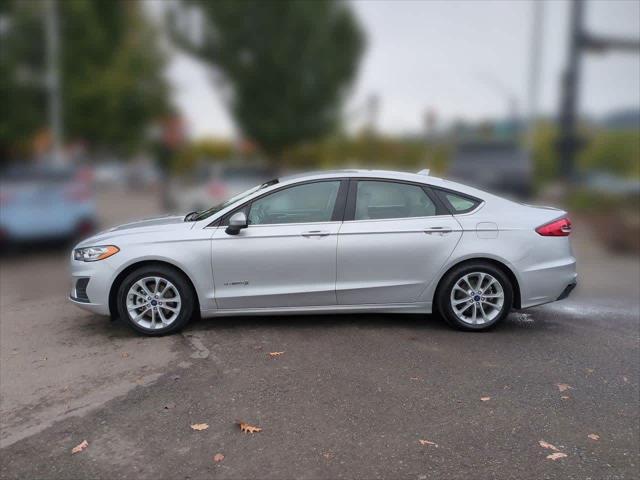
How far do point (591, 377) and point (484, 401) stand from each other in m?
1.05

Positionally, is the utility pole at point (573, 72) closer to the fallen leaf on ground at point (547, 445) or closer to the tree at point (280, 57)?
the tree at point (280, 57)

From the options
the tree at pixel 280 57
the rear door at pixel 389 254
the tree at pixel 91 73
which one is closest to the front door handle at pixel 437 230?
the rear door at pixel 389 254

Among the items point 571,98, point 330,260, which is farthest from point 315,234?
point 571,98

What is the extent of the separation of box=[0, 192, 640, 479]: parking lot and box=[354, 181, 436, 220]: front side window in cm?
106

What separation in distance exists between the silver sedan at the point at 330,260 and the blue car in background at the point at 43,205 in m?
5.20

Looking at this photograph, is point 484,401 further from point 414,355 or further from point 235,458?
point 235,458

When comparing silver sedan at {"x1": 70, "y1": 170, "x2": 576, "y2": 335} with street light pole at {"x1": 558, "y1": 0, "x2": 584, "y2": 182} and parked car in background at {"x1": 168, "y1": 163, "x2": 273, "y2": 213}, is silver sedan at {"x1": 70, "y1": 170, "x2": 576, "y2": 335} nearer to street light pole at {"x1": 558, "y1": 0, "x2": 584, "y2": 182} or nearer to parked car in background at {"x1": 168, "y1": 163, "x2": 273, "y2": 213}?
parked car in background at {"x1": 168, "y1": 163, "x2": 273, "y2": 213}

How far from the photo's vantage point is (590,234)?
1387 centimetres

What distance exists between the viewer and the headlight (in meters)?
5.76

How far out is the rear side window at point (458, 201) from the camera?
6.04 metres

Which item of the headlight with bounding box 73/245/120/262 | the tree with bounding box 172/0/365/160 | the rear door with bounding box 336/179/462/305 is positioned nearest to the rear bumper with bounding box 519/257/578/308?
the rear door with bounding box 336/179/462/305

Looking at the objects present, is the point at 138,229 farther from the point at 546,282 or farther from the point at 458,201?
the point at 546,282

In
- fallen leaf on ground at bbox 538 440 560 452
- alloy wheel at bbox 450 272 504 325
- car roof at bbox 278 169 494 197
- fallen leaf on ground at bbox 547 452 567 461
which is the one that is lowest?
fallen leaf on ground at bbox 547 452 567 461

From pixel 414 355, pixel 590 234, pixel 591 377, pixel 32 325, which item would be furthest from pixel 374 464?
pixel 590 234
